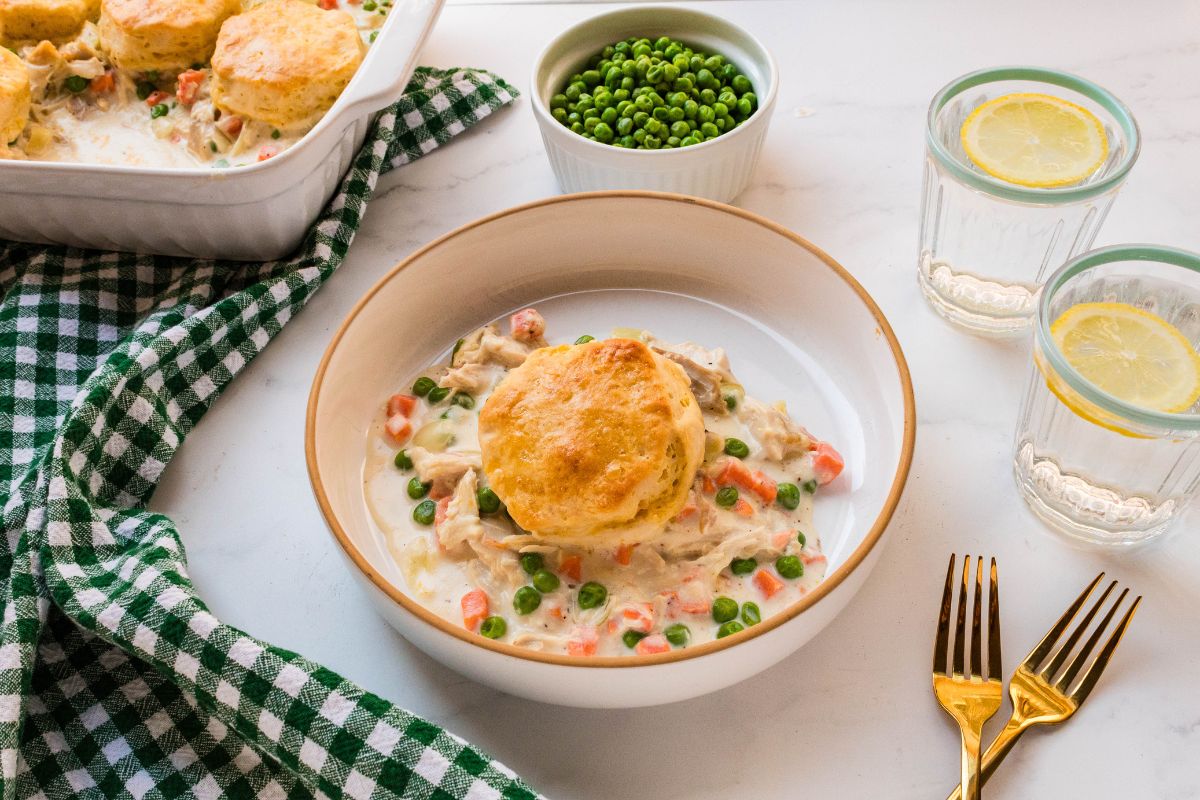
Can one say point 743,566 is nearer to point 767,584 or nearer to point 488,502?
point 767,584

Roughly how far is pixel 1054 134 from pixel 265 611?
2.11 metres

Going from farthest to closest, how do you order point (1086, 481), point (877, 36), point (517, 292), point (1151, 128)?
point (877, 36) → point (1151, 128) → point (517, 292) → point (1086, 481)

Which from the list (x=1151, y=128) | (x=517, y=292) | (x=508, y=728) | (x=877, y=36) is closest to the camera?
(x=508, y=728)

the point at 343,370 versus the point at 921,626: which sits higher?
the point at 343,370

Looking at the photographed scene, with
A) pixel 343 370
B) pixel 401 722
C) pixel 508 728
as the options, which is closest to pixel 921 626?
pixel 508 728

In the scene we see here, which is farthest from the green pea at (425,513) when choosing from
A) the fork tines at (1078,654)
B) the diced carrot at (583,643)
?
the fork tines at (1078,654)

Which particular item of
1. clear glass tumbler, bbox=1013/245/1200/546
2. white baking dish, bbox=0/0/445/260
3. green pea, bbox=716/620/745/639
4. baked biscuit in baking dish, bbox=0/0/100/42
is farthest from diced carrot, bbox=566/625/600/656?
baked biscuit in baking dish, bbox=0/0/100/42

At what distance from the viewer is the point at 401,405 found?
2514 millimetres

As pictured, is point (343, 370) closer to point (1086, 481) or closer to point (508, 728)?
point (508, 728)

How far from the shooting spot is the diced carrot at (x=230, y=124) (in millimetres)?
3014

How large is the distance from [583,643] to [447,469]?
0.51 meters

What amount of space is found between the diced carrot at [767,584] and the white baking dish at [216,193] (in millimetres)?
1508

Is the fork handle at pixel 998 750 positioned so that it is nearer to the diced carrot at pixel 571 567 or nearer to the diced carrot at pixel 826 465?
the diced carrot at pixel 826 465

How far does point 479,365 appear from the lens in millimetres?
2559
